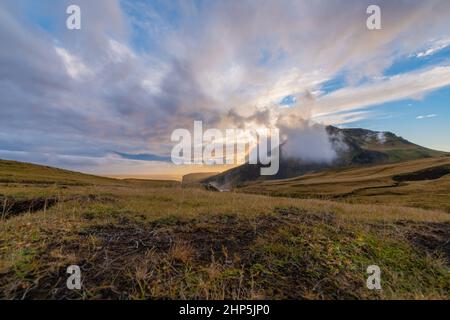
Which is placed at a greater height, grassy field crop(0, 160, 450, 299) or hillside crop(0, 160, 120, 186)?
hillside crop(0, 160, 120, 186)

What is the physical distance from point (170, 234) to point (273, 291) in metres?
3.32

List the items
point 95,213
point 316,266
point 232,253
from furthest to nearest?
point 95,213
point 232,253
point 316,266

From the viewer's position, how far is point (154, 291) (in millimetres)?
3809

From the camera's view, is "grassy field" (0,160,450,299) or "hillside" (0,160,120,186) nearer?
"grassy field" (0,160,450,299)

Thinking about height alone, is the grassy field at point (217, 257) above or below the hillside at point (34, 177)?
below

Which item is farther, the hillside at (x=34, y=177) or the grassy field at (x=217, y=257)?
the hillside at (x=34, y=177)

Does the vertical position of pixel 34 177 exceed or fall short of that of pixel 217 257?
it exceeds it

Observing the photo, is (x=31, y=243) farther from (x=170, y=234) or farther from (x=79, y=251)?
(x=170, y=234)

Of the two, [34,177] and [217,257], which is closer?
[217,257]

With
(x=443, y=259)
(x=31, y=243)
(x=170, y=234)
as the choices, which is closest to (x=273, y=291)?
(x=170, y=234)
